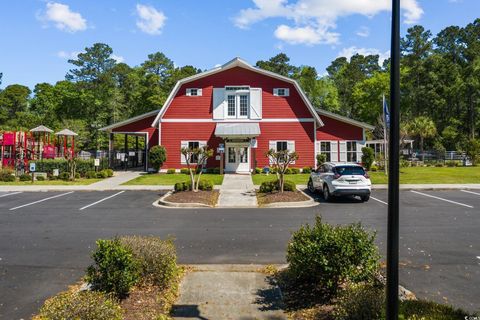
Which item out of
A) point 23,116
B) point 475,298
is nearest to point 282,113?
point 475,298

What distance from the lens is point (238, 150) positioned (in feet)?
96.6

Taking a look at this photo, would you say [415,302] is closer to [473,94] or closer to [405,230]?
[405,230]

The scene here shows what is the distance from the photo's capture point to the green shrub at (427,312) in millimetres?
3861

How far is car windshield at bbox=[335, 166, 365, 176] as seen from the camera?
15094mm

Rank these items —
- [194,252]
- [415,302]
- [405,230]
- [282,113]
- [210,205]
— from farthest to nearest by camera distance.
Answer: [282,113], [210,205], [405,230], [194,252], [415,302]

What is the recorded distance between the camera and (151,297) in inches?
198

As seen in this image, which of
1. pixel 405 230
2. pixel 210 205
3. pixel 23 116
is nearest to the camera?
pixel 405 230

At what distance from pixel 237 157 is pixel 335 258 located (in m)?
24.6

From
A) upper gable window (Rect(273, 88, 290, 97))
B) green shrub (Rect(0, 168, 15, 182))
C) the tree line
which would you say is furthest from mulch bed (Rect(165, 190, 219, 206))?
the tree line

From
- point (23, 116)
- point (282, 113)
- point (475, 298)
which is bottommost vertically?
point (475, 298)

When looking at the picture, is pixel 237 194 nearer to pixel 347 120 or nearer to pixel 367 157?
pixel 367 157

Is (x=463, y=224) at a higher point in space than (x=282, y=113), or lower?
lower

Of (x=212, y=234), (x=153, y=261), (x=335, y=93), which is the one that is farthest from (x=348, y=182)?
(x=335, y=93)

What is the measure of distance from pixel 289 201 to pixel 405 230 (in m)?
5.54
